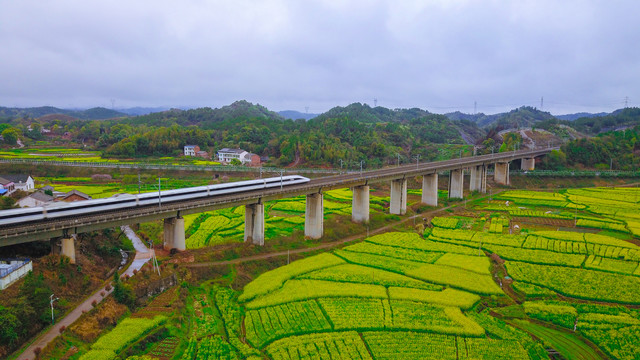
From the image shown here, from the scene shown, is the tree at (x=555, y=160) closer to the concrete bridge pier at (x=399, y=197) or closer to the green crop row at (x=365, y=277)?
the concrete bridge pier at (x=399, y=197)

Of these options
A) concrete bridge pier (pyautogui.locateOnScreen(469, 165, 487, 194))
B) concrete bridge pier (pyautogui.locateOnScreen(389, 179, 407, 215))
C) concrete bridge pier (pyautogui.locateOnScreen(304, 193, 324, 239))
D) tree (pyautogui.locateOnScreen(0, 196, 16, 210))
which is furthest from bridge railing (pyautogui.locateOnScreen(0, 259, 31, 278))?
concrete bridge pier (pyautogui.locateOnScreen(469, 165, 487, 194))

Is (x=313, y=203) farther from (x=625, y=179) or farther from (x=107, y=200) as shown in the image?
(x=625, y=179)

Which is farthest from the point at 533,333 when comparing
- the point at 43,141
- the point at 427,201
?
the point at 43,141

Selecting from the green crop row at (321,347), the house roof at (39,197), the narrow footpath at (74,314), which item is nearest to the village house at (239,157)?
the house roof at (39,197)

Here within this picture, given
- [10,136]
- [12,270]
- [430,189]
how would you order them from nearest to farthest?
[12,270], [430,189], [10,136]

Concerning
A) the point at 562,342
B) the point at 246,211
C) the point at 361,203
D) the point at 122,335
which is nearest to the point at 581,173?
the point at 361,203

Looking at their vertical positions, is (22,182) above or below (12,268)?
above

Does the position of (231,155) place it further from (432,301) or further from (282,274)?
(432,301)
